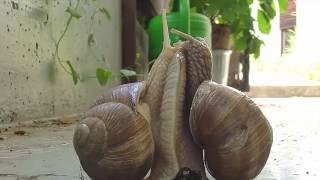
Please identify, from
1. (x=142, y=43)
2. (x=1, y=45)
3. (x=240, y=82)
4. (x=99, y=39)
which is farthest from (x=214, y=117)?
(x=240, y=82)

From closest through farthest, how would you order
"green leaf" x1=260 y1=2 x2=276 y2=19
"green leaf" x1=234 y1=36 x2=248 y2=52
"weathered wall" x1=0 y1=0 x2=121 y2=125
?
"weathered wall" x1=0 y1=0 x2=121 y2=125 → "green leaf" x1=260 y1=2 x2=276 y2=19 → "green leaf" x1=234 y1=36 x2=248 y2=52

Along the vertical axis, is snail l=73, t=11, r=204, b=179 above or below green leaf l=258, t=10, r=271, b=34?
below

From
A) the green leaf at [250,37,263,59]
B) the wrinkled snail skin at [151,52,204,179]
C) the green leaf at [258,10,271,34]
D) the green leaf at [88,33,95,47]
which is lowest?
the wrinkled snail skin at [151,52,204,179]

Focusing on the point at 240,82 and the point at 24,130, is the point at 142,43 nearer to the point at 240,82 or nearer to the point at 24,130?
the point at 240,82

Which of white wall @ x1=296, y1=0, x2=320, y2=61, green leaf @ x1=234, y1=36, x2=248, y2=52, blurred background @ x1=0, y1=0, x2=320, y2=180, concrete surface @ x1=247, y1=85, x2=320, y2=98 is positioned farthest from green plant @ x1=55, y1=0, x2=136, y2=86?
white wall @ x1=296, y1=0, x2=320, y2=61

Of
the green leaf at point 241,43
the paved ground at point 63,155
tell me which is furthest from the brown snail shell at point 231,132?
the green leaf at point 241,43

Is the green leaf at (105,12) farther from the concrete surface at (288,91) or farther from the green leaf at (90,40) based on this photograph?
the concrete surface at (288,91)

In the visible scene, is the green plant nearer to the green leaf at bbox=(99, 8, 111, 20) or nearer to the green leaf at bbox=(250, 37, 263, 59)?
the green leaf at bbox=(99, 8, 111, 20)
